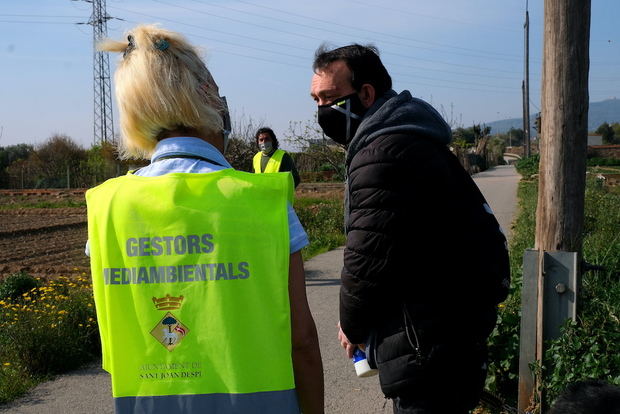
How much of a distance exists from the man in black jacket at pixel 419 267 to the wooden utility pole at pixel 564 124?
1.89 meters

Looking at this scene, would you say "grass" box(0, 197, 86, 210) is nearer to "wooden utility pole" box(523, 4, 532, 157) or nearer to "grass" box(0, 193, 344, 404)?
"grass" box(0, 193, 344, 404)

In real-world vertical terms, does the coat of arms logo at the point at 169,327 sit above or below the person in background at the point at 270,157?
below

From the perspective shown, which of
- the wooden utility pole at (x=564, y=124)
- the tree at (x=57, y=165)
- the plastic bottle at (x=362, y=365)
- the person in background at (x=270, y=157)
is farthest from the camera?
the tree at (x=57, y=165)

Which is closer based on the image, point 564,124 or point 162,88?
point 162,88

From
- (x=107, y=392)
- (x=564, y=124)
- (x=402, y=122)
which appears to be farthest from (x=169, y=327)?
(x=107, y=392)

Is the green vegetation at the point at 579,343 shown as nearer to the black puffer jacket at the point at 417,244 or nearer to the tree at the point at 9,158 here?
the black puffer jacket at the point at 417,244

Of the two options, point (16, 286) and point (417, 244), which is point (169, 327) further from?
point (16, 286)

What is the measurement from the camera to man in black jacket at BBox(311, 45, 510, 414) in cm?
229

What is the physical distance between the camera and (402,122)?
2.41m

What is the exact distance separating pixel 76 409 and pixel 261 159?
4434mm

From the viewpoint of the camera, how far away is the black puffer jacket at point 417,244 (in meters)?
2.29

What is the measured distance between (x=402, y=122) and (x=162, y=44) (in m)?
0.86

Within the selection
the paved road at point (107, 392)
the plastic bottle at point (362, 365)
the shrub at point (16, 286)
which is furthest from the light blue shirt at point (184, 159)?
the shrub at point (16, 286)

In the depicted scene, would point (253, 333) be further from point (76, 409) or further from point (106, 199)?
point (76, 409)
